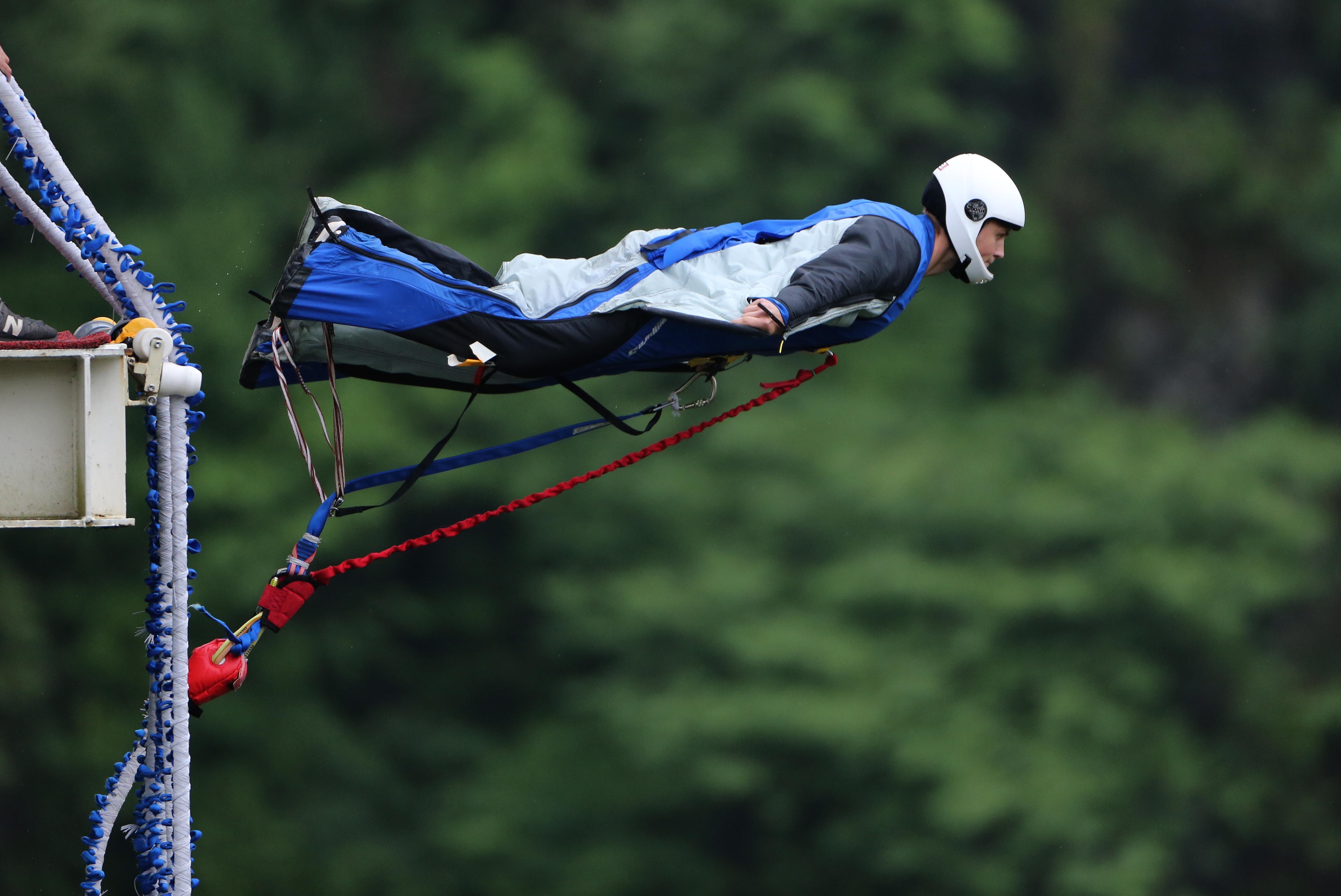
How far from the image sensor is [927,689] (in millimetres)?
12375

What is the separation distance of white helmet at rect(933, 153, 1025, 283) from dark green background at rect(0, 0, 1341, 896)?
8.34m

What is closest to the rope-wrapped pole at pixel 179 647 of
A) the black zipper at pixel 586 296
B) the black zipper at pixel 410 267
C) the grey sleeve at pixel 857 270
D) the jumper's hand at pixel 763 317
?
the black zipper at pixel 410 267

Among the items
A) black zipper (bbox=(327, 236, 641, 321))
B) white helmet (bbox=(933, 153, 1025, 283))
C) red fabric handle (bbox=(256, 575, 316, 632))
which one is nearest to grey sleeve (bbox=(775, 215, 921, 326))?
white helmet (bbox=(933, 153, 1025, 283))

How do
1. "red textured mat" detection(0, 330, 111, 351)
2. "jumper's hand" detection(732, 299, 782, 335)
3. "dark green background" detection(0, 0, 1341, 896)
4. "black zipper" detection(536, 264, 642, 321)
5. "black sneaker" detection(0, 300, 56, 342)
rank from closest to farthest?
"red textured mat" detection(0, 330, 111, 351) < "black sneaker" detection(0, 300, 56, 342) < "jumper's hand" detection(732, 299, 782, 335) < "black zipper" detection(536, 264, 642, 321) < "dark green background" detection(0, 0, 1341, 896)

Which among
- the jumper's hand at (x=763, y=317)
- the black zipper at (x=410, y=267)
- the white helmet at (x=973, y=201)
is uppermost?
the white helmet at (x=973, y=201)

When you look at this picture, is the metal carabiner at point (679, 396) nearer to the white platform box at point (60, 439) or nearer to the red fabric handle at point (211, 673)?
the red fabric handle at point (211, 673)

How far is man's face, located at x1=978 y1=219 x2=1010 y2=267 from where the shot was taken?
161 inches

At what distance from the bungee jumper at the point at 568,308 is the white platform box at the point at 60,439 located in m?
0.51

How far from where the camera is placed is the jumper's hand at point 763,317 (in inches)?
140

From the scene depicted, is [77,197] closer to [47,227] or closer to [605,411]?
[47,227]

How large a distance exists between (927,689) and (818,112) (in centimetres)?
506

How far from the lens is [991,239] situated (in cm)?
413

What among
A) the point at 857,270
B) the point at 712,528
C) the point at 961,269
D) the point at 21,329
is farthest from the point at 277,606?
the point at 712,528

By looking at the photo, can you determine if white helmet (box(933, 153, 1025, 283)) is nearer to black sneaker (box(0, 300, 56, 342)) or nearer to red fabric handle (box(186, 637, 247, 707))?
red fabric handle (box(186, 637, 247, 707))
